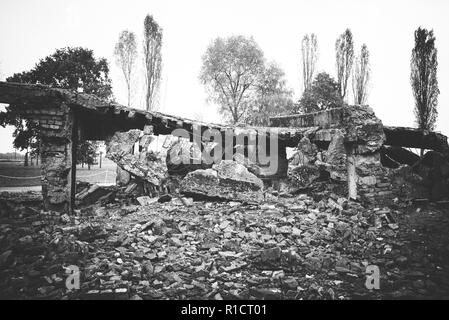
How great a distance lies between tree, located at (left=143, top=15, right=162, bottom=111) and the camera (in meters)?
20.1

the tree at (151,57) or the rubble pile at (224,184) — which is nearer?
the rubble pile at (224,184)

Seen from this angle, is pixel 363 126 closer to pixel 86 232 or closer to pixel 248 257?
pixel 248 257

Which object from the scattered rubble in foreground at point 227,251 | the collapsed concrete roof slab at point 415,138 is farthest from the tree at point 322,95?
the scattered rubble in foreground at point 227,251

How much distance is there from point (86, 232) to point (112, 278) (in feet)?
5.24

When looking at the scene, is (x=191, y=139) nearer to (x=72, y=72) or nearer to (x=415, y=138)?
(x=415, y=138)

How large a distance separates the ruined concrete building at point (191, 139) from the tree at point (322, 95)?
9.45 metres

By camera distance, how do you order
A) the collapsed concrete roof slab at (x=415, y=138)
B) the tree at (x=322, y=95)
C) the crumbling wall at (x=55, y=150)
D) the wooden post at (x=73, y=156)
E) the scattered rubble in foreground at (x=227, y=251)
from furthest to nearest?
the tree at (x=322, y=95), the collapsed concrete roof slab at (x=415, y=138), the wooden post at (x=73, y=156), the crumbling wall at (x=55, y=150), the scattered rubble in foreground at (x=227, y=251)

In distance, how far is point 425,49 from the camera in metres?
17.0

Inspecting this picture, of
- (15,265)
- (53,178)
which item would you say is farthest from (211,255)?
(53,178)

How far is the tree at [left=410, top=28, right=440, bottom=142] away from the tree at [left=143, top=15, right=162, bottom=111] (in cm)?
1756

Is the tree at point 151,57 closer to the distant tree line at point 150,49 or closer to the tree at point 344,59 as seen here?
the distant tree line at point 150,49

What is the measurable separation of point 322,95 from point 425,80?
19.9 feet

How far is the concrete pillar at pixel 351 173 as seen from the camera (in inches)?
293
